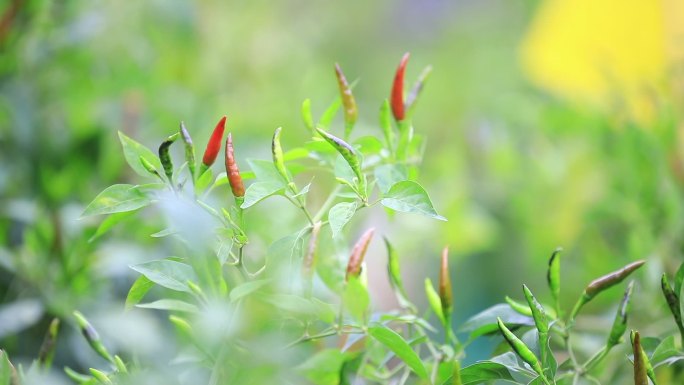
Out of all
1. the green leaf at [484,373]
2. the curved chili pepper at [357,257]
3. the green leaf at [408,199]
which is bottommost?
the green leaf at [484,373]

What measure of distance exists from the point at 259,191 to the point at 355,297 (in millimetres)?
67

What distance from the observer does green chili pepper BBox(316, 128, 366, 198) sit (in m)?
0.30

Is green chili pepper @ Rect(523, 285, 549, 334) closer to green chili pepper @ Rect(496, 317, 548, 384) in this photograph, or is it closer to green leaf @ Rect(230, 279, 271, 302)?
green chili pepper @ Rect(496, 317, 548, 384)

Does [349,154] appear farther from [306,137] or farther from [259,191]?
[306,137]

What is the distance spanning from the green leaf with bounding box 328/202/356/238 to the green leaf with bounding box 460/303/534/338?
10 centimetres

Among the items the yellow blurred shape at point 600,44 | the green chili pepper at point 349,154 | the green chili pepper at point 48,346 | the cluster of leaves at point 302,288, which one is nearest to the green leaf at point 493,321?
the cluster of leaves at point 302,288

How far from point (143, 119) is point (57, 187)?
0.44ft

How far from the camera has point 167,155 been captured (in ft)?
1.04

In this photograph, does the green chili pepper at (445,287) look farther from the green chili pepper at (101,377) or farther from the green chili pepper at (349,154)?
the green chili pepper at (101,377)

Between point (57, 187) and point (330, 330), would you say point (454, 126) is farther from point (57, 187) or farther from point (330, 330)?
point (330, 330)

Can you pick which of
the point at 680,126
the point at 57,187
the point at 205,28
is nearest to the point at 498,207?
the point at 680,126

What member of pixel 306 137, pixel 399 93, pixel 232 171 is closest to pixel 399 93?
pixel 399 93

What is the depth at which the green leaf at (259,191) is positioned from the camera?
0.31 m

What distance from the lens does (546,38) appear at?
4.43 ft
